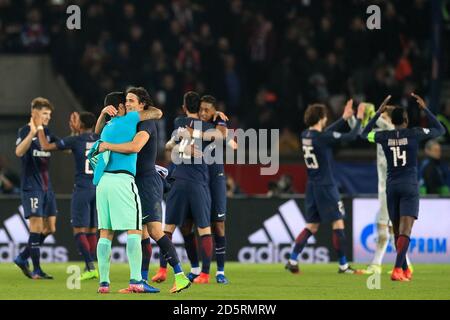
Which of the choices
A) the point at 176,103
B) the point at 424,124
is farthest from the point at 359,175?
the point at 176,103

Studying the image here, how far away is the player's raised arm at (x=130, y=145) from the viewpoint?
14.6 m

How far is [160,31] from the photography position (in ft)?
96.3

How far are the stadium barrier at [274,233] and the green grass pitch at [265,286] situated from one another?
206 cm

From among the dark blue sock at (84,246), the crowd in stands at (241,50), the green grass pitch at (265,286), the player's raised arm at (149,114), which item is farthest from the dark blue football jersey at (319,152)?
the crowd in stands at (241,50)

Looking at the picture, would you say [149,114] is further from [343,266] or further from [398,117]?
[343,266]

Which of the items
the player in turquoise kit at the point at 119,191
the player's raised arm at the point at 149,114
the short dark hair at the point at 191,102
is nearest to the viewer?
the player in turquoise kit at the point at 119,191

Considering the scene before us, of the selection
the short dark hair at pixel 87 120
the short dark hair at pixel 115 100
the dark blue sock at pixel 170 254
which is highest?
the short dark hair at pixel 115 100

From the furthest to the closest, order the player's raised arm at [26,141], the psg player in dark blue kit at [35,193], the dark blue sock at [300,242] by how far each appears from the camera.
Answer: the dark blue sock at [300,242]
the psg player in dark blue kit at [35,193]
the player's raised arm at [26,141]

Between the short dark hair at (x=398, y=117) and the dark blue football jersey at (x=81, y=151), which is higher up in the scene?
the short dark hair at (x=398, y=117)

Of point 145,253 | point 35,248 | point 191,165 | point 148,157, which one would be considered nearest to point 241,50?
point 35,248

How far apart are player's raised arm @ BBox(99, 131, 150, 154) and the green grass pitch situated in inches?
65.6

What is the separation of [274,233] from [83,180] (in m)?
5.71

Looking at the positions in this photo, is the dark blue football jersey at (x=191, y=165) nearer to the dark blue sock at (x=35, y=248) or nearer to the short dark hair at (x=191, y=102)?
the short dark hair at (x=191, y=102)

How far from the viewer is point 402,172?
1795 centimetres
